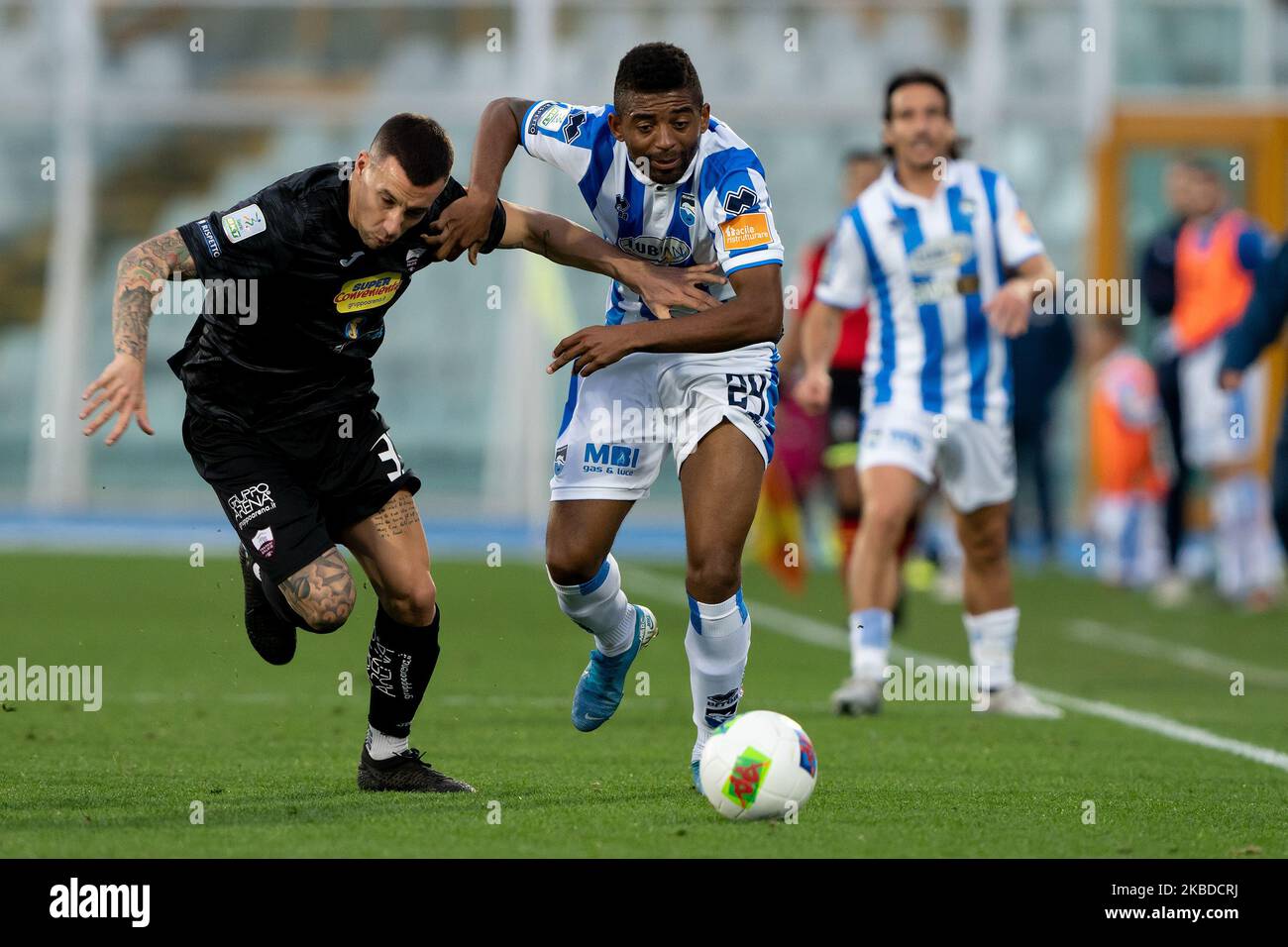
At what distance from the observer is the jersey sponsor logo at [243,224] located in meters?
6.00

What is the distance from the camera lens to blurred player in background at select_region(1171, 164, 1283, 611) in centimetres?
1438

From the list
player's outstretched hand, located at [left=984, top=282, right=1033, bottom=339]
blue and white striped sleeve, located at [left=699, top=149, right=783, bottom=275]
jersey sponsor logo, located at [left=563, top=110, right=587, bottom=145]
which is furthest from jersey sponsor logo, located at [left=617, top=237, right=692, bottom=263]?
player's outstretched hand, located at [left=984, top=282, right=1033, bottom=339]

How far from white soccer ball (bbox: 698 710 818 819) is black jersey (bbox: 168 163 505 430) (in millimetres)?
1562

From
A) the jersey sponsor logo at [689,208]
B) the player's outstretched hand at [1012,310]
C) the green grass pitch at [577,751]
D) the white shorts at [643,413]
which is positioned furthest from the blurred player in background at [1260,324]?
the jersey sponsor logo at [689,208]

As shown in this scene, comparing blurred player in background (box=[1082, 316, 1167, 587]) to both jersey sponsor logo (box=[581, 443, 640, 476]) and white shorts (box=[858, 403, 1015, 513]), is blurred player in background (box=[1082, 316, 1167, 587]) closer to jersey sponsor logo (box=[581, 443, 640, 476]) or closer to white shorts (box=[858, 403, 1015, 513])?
white shorts (box=[858, 403, 1015, 513])

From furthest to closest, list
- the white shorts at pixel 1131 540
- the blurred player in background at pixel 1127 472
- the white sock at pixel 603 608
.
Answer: the blurred player in background at pixel 1127 472, the white shorts at pixel 1131 540, the white sock at pixel 603 608

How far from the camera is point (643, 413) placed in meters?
6.79

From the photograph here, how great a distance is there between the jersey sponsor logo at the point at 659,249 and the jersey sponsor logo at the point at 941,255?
2.50 meters

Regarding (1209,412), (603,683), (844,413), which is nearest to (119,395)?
(603,683)

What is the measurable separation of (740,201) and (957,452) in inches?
112

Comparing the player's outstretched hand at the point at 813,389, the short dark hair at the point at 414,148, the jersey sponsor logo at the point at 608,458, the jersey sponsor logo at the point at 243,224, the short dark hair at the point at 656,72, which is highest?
the short dark hair at the point at 656,72

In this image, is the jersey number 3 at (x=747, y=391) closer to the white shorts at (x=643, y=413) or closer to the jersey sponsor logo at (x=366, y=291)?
the white shorts at (x=643, y=413)

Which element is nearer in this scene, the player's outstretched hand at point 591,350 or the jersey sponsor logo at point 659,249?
the player's outstretched hand at point 591,350

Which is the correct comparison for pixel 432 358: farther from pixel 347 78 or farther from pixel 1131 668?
pixel 1131 668
